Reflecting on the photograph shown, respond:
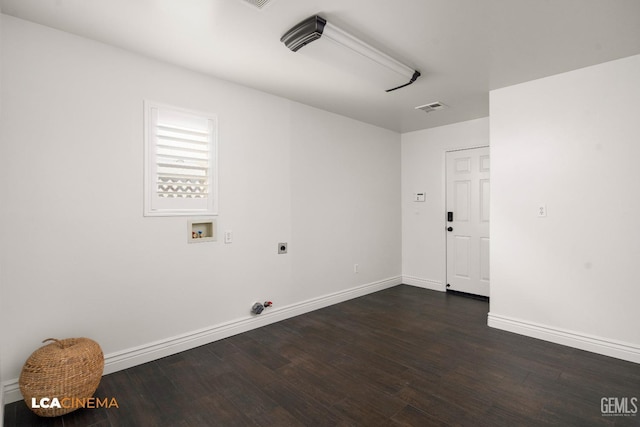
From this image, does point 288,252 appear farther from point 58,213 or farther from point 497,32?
point 497,32

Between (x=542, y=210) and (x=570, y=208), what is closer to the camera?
(x=570, y=208)

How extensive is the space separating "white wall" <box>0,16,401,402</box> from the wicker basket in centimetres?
37

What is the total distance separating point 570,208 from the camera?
3035 mm

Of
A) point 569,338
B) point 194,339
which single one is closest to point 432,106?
point 569,338

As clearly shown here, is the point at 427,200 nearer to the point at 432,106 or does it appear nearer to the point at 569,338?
the point at 432,106

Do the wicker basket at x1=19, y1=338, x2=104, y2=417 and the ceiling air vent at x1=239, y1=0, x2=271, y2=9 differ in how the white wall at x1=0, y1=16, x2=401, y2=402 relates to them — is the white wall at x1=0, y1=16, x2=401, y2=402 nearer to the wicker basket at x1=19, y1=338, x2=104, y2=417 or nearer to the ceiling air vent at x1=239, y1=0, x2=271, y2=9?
the wicker basket at x1=19, y1=338, x2=104, y2=417

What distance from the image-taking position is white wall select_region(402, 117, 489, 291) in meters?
4.90

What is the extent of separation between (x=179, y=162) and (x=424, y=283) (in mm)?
4127

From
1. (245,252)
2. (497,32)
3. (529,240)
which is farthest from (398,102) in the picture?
(245,252)

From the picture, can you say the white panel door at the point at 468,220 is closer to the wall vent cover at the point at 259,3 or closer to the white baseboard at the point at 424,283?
the white baseboard at the point at 424,283

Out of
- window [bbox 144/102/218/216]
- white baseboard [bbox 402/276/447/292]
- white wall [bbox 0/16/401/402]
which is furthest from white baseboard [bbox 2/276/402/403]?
white baseboard [bbox 402/276/447/292]

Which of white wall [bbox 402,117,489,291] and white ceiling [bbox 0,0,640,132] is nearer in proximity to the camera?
white ceiling [bbox 0,0,640,132]

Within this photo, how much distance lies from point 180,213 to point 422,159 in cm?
389

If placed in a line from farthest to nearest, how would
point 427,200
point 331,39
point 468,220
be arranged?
1. point 427,200
2. point 468,220
3. point 331,39
